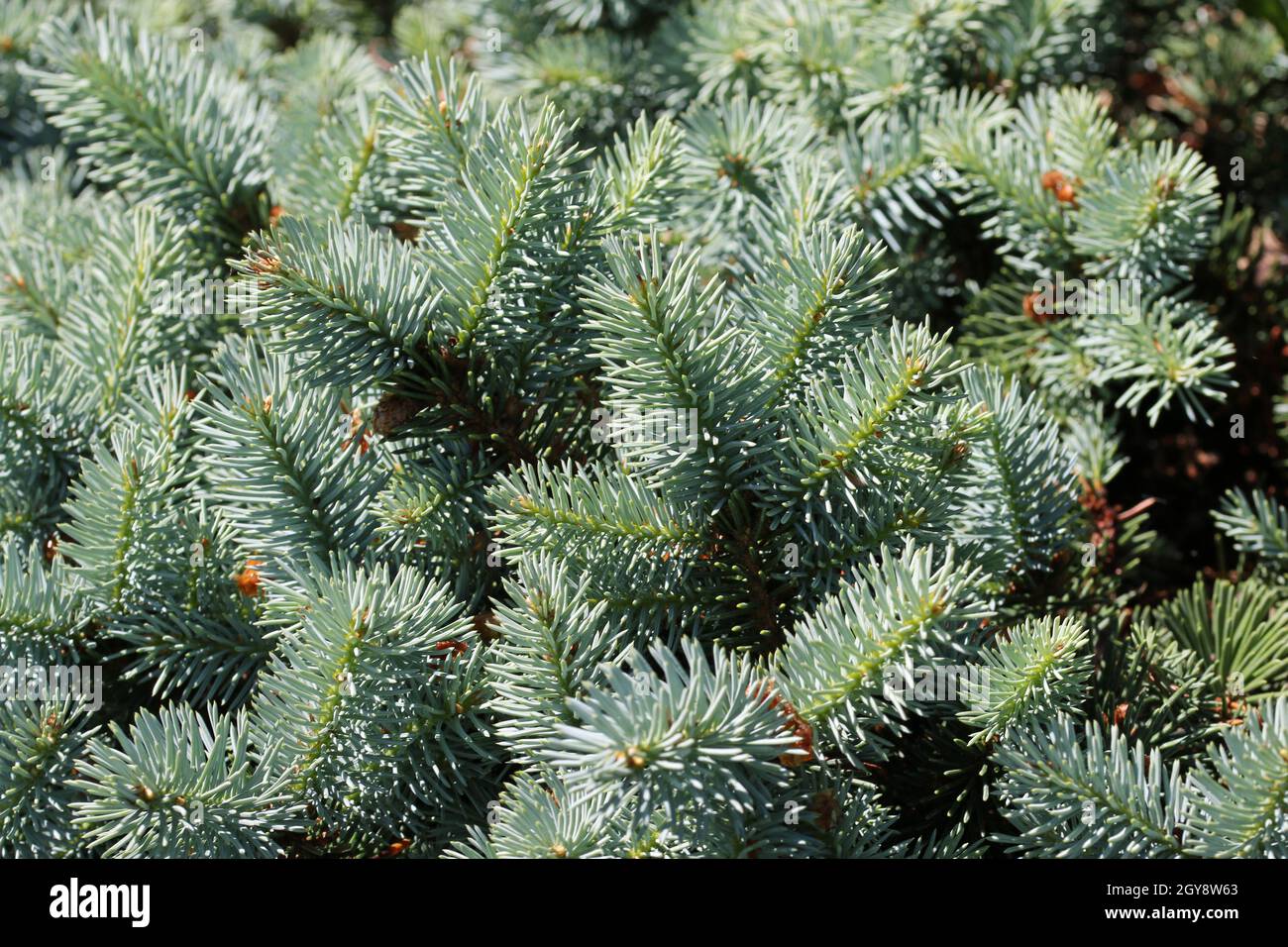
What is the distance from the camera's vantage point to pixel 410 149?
27.2 inches

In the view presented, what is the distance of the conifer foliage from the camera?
21.6 inches

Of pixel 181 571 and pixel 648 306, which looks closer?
pixel 648 306

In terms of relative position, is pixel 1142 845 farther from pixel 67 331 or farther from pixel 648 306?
pixel 67 331

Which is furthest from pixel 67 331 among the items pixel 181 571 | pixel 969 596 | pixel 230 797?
pixel 969 596

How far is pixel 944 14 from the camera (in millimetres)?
919

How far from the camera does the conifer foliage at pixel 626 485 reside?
0.55 m

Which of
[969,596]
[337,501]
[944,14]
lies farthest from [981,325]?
[337,501]

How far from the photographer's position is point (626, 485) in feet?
1.92

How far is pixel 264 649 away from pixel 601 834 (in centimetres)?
26

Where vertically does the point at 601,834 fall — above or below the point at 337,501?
below
